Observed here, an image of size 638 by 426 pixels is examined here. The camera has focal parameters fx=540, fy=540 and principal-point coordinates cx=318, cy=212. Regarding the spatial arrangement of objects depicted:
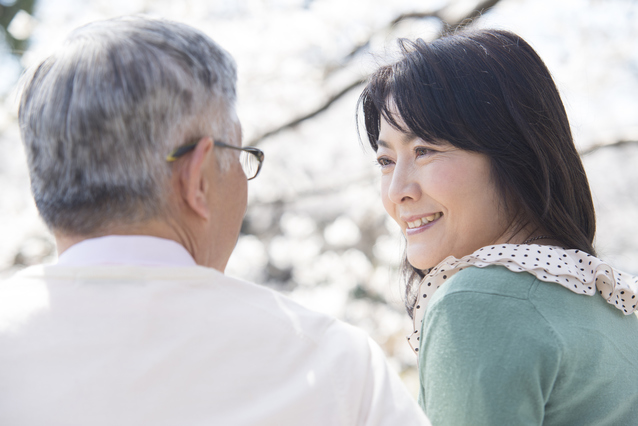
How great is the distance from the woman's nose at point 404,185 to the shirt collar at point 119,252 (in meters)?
0.78

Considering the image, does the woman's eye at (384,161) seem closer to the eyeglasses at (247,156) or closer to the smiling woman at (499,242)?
the smiling woman at (499,242)

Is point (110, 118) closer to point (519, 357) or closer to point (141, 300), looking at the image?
point (141, 300)

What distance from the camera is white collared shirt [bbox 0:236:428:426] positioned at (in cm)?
87

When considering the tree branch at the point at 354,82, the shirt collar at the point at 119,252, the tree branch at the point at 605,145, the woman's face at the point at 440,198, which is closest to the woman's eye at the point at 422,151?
the woman's face at the point at 440,198

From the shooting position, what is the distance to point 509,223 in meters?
1.46

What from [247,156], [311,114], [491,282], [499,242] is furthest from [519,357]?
[311,114]

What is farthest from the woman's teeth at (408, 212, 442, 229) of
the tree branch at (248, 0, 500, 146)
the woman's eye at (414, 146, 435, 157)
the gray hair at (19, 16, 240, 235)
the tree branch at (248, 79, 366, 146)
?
the tree branch at (248, 79, 366, 146)

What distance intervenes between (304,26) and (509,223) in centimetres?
443

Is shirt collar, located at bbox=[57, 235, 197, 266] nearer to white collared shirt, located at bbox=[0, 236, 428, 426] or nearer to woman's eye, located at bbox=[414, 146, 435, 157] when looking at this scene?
white collared shirt, located at bbox=[0, 236, 428, 426]

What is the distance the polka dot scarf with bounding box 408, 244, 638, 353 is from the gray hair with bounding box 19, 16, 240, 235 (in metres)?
0.71

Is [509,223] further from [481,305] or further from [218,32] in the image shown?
[218,32]

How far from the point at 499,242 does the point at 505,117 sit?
33cm

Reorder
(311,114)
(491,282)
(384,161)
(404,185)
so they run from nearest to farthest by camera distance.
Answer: (491,282)
(404,185)
(384,161)
(311,114)

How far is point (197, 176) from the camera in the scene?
1.00 m
